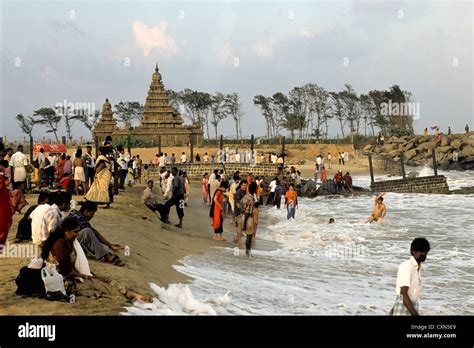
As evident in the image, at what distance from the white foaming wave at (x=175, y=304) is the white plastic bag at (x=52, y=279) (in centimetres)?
78

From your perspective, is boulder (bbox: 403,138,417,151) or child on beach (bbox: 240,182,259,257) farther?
boulder (bbox: 403,138,417,151)

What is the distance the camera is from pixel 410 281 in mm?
6250

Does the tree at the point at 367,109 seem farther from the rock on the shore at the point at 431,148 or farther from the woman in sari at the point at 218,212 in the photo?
the woman in sari at the point at 218,212

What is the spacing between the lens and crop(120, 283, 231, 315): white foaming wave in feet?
24.0

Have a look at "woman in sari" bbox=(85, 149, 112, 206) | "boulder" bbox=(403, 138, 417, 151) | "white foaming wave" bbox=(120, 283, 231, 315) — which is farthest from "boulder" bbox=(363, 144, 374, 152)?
"white foaming wave" bbox=(120, 283, 231, 315)

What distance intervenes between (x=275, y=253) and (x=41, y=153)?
10.1 metres

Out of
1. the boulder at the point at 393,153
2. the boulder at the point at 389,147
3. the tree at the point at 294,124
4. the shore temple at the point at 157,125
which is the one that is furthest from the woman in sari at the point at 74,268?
the tree at the point at 294,124

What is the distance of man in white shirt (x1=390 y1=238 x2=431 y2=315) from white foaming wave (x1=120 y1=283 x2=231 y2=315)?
2.42 m

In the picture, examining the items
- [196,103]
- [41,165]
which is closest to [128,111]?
[196,103]

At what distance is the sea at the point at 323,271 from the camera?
8719 mm

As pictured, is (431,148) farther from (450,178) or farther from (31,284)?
(31,284)

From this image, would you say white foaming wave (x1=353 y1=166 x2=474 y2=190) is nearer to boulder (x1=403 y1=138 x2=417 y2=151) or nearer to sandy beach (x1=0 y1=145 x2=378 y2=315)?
boulder (x1=403 y1=138 x2=417 y2=151)

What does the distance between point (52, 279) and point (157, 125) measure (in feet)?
188
